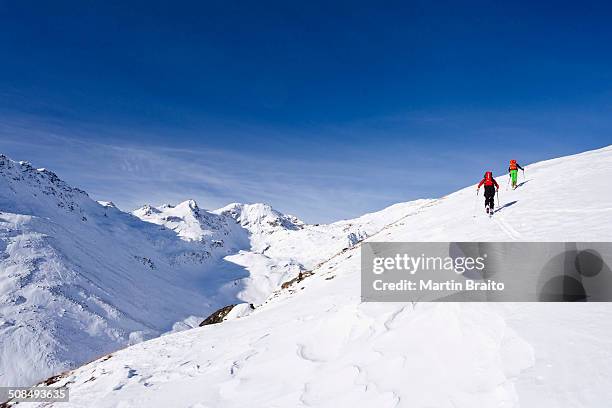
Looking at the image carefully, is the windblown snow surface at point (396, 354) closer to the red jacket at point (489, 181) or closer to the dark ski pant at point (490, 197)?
the dark ski pant at point (490, 197)

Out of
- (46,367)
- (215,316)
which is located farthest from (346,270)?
(46,367)

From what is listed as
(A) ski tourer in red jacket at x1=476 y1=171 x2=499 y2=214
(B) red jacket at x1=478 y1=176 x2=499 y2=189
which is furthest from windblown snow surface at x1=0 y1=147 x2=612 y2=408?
(B) red jacket at x1=478 y1=176 x2=499 y2=189

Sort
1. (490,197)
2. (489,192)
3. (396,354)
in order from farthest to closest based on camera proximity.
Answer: (489,192) < (490,197) < (396,354)

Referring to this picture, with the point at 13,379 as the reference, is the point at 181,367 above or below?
above

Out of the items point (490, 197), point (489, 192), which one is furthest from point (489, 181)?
point (490, 197)

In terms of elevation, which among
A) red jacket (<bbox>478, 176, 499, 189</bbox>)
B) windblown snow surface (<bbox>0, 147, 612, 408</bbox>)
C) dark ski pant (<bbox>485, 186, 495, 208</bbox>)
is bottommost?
windblown snow surface (<bbox>0, 147, 612, 408</bbox>)

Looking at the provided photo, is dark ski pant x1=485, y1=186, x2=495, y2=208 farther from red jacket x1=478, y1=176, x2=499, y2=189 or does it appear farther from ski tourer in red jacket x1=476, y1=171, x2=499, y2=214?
red jacket x1=478, y1=176, x2=499, y2=189

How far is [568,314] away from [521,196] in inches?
564

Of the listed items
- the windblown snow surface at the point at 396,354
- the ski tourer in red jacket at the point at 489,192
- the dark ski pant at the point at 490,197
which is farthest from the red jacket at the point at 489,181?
the windblown snow surface at the point at 396,354

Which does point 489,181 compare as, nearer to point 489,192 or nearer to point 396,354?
point 489,192

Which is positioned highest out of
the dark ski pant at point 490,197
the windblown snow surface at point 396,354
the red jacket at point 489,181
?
the red jacket at point 489,181

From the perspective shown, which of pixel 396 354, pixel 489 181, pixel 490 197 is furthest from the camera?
pixel 489 181

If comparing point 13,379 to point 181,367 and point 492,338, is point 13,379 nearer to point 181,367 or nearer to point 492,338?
point 181,367

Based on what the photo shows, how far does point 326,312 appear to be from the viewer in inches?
456
